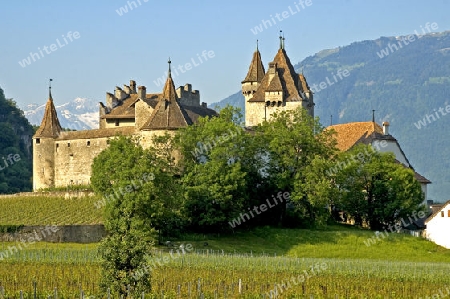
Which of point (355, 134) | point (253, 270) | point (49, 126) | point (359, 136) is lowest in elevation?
point (253, 270)

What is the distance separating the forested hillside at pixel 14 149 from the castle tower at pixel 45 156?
2453 cm

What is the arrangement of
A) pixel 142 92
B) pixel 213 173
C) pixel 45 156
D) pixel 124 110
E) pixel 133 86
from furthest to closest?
1. pixel 133 86
2. pixel 124 110
3. pixel 142 92
4. pixel 45 156
5. pixel 213 173

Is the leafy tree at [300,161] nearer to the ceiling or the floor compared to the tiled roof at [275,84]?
nearer to the floor

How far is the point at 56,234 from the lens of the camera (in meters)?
64.8

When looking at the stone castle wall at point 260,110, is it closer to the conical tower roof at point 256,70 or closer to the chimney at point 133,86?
the conical tower roof at point 256,70

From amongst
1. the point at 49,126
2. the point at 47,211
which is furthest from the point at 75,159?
the point at 47,211

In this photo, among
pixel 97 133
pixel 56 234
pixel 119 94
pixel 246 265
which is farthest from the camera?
pixel 119 94

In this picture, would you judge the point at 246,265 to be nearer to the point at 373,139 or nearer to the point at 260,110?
the point at 373,139

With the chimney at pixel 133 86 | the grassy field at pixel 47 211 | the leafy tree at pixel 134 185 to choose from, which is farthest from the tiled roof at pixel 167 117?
the chimney at pixel 133 86

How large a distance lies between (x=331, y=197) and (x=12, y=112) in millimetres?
76477

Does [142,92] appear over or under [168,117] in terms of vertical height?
over

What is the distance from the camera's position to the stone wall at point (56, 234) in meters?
64.7

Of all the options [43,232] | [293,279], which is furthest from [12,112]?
[293,279]

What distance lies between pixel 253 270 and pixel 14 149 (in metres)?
81.9
